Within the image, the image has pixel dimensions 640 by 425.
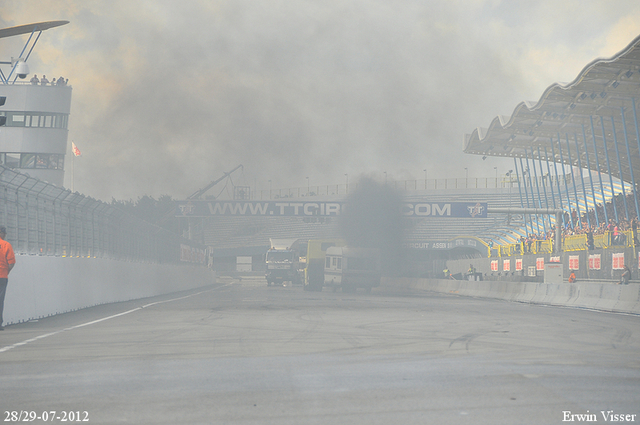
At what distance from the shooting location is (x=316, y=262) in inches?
1747

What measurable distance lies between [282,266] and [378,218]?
11837 mm

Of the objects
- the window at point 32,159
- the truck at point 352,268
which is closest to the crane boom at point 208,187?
the window at point 32,159

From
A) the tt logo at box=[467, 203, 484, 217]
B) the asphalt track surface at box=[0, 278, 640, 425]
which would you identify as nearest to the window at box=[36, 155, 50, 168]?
the tt logo at box=[467, 203, 484, 217]

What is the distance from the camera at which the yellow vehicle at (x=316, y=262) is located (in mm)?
43656

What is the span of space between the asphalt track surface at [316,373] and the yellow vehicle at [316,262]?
2912 cm

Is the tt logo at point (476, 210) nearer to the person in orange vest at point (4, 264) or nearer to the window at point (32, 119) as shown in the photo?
the window at point (32, 119)

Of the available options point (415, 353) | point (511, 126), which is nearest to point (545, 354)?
point (415, 353)

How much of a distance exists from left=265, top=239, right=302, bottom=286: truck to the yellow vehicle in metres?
9.75

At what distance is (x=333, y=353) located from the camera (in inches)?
385

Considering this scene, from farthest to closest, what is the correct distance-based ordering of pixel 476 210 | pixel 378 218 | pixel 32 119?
pixel 32 119 < pixel 378 218 < pixel 476 210

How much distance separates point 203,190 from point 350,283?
284 feet

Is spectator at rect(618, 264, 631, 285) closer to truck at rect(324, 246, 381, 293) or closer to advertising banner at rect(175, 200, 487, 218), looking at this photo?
truck at rect(324, 246, 381, 293)

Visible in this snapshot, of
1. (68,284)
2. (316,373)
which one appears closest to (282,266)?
(68,284)

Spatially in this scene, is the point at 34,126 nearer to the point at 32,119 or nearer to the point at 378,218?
the point at 32,119
